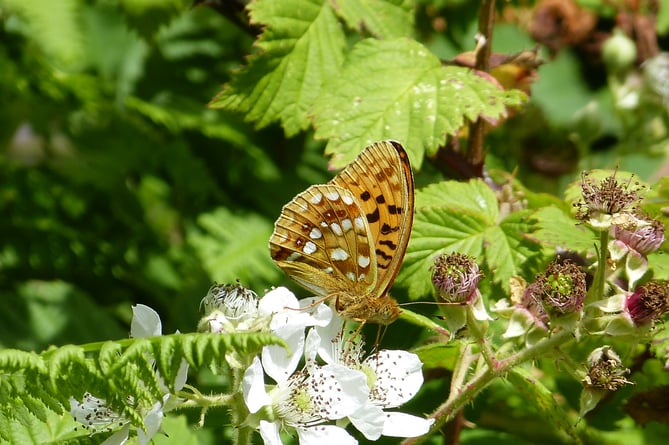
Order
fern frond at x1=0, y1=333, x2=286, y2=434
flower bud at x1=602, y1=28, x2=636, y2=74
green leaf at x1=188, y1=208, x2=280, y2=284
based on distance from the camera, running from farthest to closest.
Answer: flower bud at x1=602, y1=28, x2=636, y2=74 < green leaf at x1=188, y1=208, x2=280, y2=284 < fern frond at x1=0, y1=333, x2=286, y2=434

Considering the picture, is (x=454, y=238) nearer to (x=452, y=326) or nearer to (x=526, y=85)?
(x=452, y=326)

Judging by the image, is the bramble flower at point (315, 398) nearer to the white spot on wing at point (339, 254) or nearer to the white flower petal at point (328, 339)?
the white flower petal at point (328, 339)

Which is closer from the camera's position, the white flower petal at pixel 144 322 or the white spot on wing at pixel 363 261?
the white flower petal at pixel 144 322

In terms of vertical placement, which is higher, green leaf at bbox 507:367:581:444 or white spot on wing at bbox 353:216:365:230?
white spot on wing at bbox 353:216:365:230

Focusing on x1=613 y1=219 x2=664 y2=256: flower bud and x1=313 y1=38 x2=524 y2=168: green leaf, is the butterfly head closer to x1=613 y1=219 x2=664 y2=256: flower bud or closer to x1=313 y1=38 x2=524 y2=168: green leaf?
x1=313 y1=38 x2=524 y2=168: green leaf

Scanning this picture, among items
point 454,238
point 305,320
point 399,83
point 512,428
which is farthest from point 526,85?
point 305,320

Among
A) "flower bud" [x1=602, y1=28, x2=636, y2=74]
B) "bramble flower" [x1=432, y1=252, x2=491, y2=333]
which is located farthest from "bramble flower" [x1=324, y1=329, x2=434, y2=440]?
"flower bud" [x1=602, y1=28, x2=636, y2=74]

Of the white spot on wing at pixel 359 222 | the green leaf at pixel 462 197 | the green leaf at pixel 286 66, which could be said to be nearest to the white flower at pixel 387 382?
the white spot on wing at pixel 359 222
